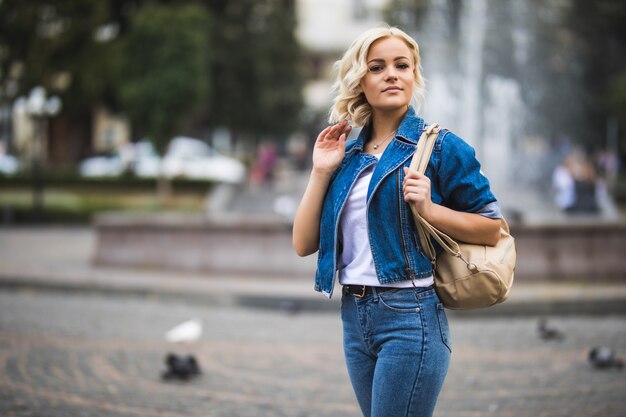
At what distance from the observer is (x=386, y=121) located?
11.0ft

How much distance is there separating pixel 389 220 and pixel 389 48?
1.94ft

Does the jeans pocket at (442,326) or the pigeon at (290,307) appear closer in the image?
the jeans pocket at (442,326)

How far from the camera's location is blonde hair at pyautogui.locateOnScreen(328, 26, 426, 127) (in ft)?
10.7

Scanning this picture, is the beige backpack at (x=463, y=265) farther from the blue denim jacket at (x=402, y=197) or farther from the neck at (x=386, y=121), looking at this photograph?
the neck at (x=386, y=121)

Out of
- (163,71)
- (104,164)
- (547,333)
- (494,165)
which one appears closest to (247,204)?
(163,71)

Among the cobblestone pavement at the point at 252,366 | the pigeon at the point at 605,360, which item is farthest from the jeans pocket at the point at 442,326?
the pigeon at the point at 605,360

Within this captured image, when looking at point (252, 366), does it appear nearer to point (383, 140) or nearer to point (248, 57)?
point (383, 140)

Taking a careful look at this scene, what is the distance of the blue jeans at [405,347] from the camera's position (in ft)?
10.3

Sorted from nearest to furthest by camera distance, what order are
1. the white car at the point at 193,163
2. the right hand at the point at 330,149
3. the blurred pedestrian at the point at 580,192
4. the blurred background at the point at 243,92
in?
the right hand at the point at 330,149, the blurred pedestrian at the point at 580,192, the blurred background at the point at 243,92, the white car at the point at 193,163

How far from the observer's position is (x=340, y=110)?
345 cm

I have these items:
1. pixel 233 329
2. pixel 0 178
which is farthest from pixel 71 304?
pixel 0 178

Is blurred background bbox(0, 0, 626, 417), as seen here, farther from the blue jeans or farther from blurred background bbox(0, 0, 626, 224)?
the blue jeans

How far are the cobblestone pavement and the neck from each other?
9.56 ft

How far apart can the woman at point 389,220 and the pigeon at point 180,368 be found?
11.9 ft
